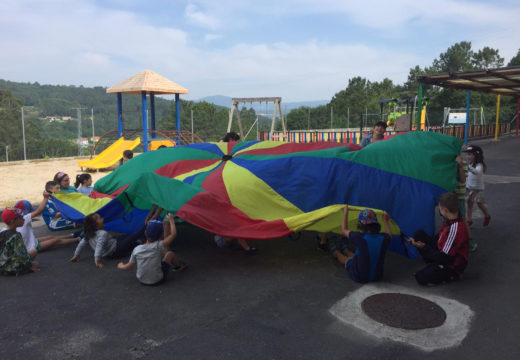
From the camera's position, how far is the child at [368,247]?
12.7 feet

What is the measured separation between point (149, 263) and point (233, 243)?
138 centimetres

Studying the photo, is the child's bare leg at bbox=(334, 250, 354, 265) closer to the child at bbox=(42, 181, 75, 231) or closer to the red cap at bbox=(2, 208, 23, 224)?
the red cap at bbox=(2, 208, 23, 224)

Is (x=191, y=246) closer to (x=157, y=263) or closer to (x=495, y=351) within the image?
(x=157, y=263)

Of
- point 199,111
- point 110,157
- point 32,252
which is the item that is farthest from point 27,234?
point 199,111

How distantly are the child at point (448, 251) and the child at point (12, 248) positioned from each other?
4.15m

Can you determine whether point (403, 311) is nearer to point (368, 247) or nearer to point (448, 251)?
point (368, 247)

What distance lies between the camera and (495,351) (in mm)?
2824

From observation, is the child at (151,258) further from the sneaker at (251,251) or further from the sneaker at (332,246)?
the sneaker at (332,246)

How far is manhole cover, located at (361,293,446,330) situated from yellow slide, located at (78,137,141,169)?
11843mm

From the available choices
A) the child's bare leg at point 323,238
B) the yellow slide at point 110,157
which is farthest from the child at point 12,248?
the yellow slide at point 110,157

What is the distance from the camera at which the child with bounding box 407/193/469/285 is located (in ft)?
12.7

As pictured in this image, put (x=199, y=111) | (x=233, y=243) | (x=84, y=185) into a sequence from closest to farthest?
(x=233, y=243), (x=84, y=185), (x=199, y=111)

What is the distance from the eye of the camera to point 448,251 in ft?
12.7

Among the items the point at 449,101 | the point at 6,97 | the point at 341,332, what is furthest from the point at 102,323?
the point at 6,97
